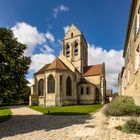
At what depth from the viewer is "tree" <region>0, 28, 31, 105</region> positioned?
48.2ft

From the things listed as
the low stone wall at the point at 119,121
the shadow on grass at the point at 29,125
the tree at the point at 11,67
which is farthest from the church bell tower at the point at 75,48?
the low stone wall at the point at 119,121

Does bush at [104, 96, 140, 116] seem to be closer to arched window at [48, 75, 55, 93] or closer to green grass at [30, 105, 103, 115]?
green grass at [30, 105, 103, 115]

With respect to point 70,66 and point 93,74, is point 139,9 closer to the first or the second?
point 70,66

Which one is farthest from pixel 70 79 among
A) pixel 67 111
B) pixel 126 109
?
pixel 126 109

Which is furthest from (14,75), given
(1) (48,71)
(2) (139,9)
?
(1) (48,71)

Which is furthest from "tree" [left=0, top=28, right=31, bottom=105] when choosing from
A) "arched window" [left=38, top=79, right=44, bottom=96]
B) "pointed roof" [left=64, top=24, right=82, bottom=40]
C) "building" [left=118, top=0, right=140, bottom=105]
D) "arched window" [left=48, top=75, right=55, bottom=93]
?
"pointed roof" [left=64, top=24, right=82, bottom=40]

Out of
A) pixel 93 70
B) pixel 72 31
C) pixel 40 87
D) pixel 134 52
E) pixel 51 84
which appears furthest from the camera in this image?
pixel 72 31

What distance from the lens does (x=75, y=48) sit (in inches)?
2394

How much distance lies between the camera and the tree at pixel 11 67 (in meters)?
14.7

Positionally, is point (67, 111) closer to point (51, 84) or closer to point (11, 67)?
point (11, 67)

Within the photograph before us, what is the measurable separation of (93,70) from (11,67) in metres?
45.3

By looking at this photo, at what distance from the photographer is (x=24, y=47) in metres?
16.5

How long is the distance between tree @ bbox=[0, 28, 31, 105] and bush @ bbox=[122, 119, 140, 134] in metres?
8.34

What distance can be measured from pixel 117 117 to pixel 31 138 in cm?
527
